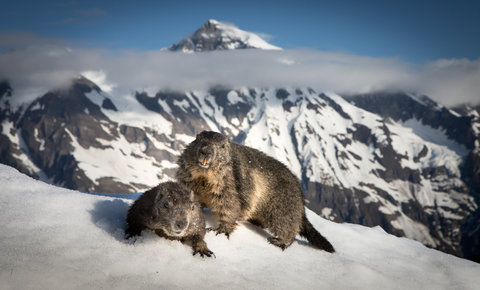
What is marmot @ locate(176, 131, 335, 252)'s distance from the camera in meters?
9.91

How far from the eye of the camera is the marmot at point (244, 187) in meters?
9.91

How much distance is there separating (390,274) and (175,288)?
6669mm

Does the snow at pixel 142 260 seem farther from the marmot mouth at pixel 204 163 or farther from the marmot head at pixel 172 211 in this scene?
the marmot mouth at pixel 204 163

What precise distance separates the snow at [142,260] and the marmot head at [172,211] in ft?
2.03

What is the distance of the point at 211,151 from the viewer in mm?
9594

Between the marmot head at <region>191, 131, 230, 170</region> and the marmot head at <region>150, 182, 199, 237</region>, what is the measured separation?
57.0 inches

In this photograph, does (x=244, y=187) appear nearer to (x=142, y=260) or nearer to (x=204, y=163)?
(x=204, y=163)

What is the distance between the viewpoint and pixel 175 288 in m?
6.57

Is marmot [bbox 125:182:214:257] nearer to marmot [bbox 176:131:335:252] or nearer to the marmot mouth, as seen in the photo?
the marmot mouth

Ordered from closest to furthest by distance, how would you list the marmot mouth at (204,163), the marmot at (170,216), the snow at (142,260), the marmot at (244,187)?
the snow at (142,260), the marmot at (170,216), the marmot mouth at (204,163), the marmot at (244,187)

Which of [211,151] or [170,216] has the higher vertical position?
[211,151]

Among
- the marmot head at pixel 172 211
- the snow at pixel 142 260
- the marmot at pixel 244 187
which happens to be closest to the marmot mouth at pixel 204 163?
the marmot at pixel 244 187

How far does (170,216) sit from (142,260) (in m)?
1.12

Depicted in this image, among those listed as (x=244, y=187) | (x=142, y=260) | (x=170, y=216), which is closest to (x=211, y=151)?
(x=244, y=187)
